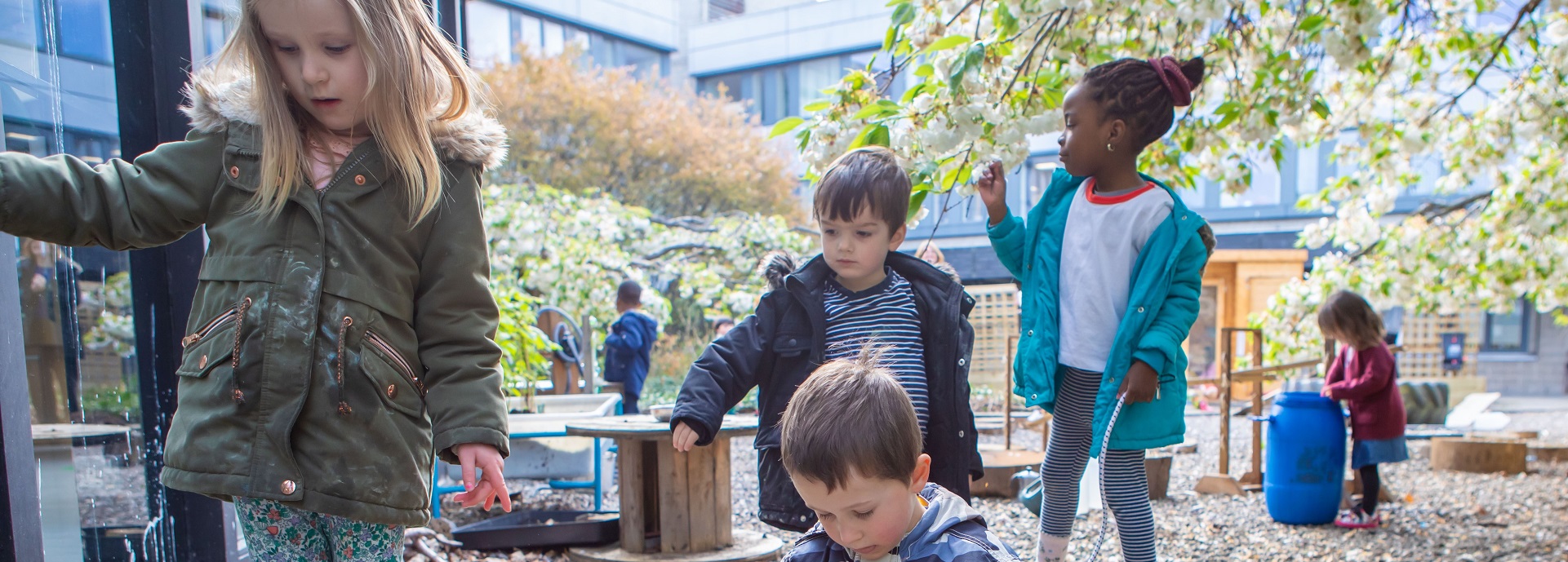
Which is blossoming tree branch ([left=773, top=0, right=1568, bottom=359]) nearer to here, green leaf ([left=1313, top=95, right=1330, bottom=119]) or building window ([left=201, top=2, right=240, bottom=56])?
green leaf ([left=1313, top=95, right=1330, bottom=119])

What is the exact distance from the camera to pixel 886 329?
2092 mm

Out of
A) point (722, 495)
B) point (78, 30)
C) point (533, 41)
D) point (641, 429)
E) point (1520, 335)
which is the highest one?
point (533, 41)

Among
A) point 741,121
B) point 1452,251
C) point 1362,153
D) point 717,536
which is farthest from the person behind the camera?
point 741,121

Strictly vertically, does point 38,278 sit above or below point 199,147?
below

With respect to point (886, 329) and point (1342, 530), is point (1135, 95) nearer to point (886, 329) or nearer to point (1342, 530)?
point (886, 329)

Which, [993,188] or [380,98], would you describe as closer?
[380,98]

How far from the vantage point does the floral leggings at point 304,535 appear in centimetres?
→ 140

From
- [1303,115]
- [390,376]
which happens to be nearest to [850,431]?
[390,376]

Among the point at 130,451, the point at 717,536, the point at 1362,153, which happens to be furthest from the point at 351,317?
the point at 1362,153

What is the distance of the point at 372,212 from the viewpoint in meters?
1.43

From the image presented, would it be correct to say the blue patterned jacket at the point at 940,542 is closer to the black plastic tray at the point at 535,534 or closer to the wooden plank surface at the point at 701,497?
the wooden plank surface at the point at 701,497

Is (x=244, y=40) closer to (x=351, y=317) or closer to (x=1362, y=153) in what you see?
(x=351, y=317)

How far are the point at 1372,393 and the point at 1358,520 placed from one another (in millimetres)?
582

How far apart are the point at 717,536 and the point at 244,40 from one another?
243 centimetres
